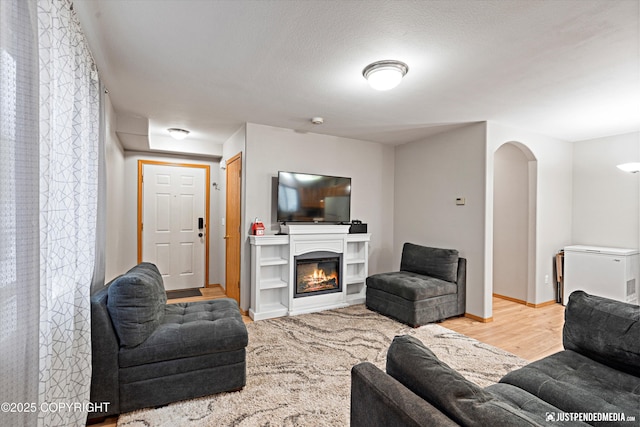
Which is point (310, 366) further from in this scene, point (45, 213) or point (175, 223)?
point (175, 223)

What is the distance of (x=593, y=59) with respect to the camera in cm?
227

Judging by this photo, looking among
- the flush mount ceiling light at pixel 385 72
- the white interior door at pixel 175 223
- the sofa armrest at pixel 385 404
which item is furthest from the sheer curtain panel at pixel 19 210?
the white interior door at pixel 175 223

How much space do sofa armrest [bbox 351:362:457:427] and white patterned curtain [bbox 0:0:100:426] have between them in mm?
1255

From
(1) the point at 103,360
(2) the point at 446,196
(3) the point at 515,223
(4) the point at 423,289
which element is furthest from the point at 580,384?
(3) the point at 515,223

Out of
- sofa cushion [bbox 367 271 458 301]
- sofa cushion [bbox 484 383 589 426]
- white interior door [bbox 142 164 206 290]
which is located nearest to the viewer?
sofa cushion [bbox 484 383 589 426]

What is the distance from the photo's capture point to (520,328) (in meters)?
3.66

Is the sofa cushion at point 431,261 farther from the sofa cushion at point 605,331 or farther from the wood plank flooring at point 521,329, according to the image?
the sofa cushion at point 605,331

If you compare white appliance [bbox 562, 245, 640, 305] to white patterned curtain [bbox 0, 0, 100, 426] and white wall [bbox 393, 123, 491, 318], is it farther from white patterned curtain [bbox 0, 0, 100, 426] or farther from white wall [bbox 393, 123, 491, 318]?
white patterned curtain [bbox 0, 0, 100, 426]

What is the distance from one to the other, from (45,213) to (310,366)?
2.17 m

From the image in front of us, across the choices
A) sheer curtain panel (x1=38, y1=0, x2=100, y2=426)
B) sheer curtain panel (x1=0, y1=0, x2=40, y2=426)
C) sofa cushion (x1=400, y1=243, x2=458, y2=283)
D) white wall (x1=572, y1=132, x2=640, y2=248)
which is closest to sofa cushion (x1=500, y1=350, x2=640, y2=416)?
sofa cushion (x1=400, y1=243, x2=458, y2=283)

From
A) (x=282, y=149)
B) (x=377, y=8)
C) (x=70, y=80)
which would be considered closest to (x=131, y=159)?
(x=282, y=149)

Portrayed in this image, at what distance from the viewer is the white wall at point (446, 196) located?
3852 millimetres

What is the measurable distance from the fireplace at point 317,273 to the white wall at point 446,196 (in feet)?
4.40

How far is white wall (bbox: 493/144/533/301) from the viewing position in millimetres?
4641
